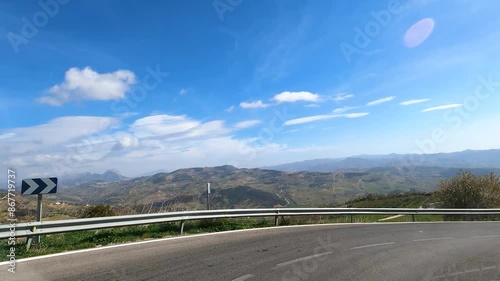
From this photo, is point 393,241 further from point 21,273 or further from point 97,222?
point 21,273

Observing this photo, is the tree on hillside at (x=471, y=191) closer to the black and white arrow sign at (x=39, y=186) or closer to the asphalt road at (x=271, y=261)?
the asphalt road at (x=271, y=261)

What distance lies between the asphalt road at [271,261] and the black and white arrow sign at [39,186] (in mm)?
2268

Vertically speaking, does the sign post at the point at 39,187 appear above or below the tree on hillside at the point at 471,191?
above

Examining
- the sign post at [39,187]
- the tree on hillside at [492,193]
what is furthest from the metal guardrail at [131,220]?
the tree on hillside at [492,193]

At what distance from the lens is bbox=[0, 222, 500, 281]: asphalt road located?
591 centimetres

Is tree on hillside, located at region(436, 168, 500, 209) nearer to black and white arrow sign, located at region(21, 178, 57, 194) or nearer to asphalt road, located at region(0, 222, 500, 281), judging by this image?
asphalt road, located at region(0, 222, 500, 281)

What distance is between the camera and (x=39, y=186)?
8641 millimetres

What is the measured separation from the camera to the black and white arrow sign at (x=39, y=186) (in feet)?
27.8

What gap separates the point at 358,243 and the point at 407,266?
2730mm

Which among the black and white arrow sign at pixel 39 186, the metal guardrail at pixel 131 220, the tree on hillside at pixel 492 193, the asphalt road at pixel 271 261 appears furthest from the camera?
the tree on hillside at pixel 492 193

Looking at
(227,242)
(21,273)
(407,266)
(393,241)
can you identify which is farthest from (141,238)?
(393,241)

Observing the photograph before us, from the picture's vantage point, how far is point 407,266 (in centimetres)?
702

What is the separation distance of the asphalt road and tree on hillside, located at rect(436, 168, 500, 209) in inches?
958

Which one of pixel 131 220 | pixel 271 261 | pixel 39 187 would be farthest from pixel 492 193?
pixel 39 187
